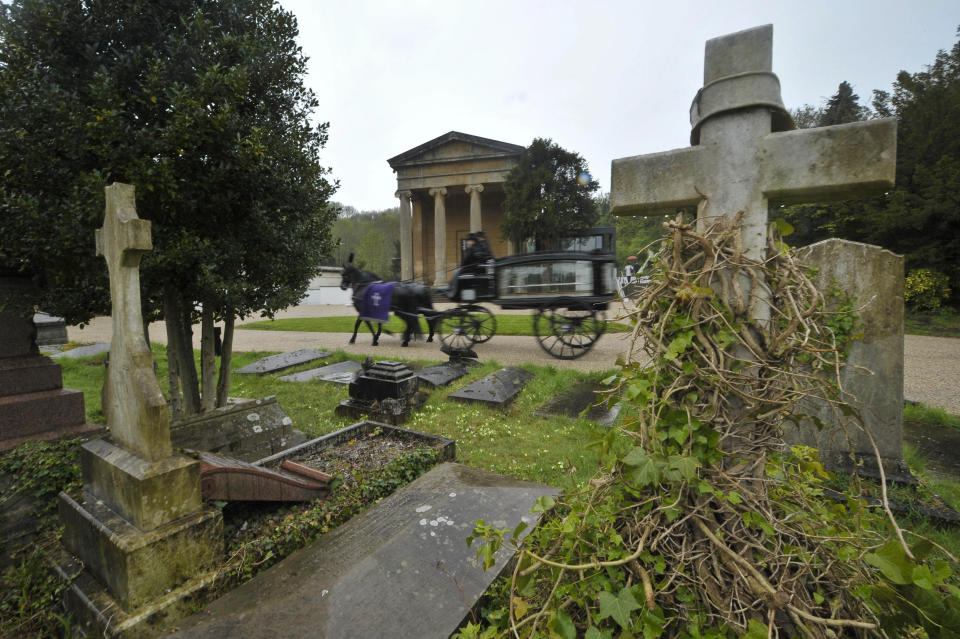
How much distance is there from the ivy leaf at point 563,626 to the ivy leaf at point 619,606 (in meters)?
0.11

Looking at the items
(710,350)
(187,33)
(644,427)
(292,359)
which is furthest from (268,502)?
(292,359)

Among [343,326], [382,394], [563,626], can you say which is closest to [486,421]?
[382,394]

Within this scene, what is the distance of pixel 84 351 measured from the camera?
9812mm

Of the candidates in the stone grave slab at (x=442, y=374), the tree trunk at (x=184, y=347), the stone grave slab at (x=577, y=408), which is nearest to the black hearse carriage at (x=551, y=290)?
the stone grave slab at (x=442, y=374)

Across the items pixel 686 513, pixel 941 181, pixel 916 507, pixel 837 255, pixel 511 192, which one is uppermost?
pixel 511 192

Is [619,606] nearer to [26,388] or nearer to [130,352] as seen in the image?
[130,352]

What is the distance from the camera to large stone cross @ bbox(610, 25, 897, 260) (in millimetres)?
1535

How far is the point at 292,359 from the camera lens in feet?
28.1

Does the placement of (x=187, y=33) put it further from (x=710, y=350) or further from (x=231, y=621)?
(x=710, y=350)

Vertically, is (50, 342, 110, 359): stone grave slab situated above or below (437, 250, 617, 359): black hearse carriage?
below

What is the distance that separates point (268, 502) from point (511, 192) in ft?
67.1

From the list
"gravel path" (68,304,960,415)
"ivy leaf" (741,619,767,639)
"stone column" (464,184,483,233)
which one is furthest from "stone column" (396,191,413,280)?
"ivy leaf" (741,619,767,639)

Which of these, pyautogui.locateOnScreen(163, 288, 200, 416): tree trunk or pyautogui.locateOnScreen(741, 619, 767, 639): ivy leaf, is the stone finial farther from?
pyautogui.locateOnScreen(163, 288, 200, 416): tree trunk

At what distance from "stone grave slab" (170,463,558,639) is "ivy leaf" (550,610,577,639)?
592 millimetres
